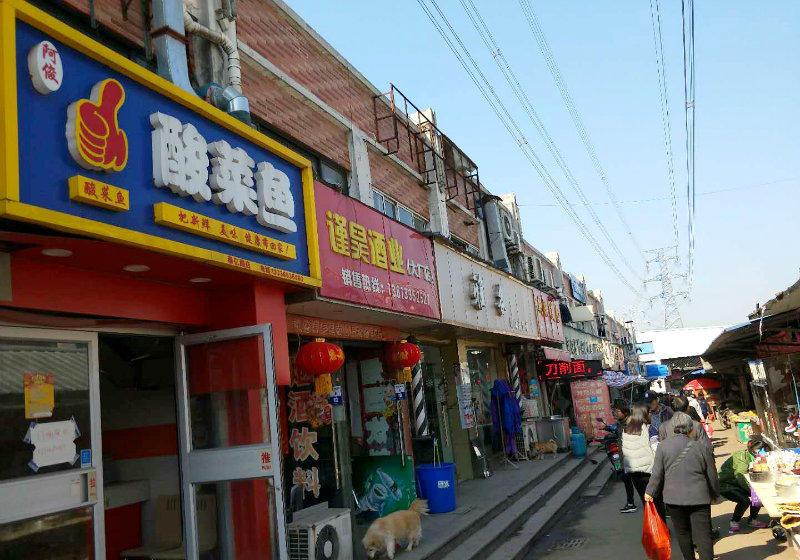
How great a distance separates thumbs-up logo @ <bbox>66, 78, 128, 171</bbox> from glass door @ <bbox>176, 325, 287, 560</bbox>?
2.23m

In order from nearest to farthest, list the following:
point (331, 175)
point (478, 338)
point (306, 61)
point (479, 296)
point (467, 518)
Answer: point (467, 518)
point (306, 61)
point (331, 175)
point (479, 296)
point (478, 338)

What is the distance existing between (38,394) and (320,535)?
3.49 m

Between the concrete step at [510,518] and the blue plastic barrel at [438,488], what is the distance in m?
0.72

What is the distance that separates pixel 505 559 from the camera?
802cm

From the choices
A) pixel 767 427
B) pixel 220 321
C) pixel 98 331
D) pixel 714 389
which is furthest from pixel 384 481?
pixel 714 389

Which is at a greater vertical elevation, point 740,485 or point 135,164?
point 135,164

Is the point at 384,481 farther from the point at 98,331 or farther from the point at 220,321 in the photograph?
the point at 98,331

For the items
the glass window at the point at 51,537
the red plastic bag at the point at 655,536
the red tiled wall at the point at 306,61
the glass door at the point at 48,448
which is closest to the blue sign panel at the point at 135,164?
the glass door at the point at 48,448

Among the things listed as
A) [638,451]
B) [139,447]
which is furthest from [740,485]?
[139,447]

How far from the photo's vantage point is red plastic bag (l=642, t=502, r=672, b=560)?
644 centimetres

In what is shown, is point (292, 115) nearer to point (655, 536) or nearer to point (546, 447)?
point (655, 536)

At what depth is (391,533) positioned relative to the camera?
7.74 m

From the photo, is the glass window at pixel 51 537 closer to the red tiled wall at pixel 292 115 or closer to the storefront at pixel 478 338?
the red tiled wall at pixel 292 115

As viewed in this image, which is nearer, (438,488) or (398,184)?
(438,488)
